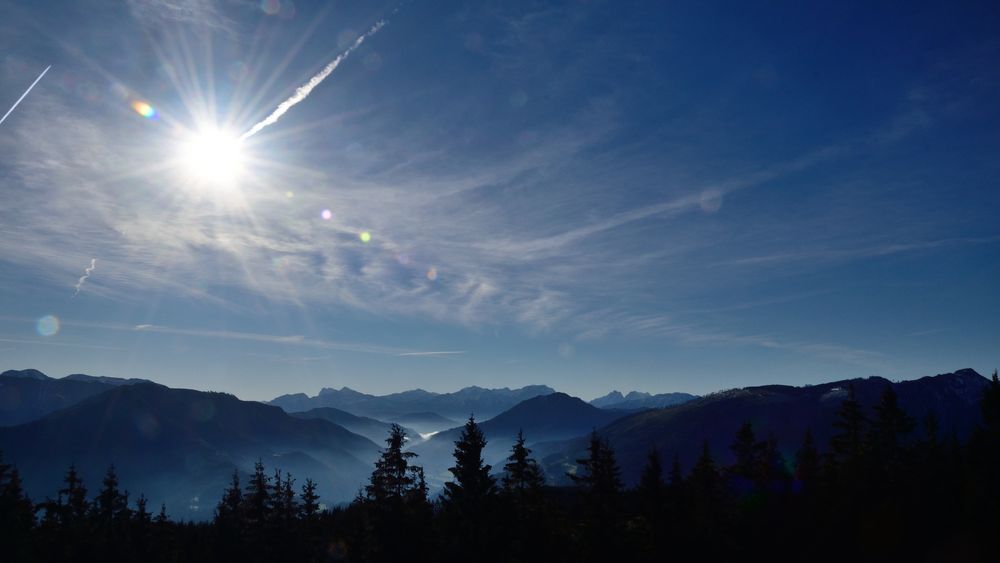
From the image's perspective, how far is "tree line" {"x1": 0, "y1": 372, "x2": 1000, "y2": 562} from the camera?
1555 inches

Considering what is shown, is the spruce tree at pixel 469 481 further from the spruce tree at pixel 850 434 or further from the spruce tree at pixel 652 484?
the spruce tree at pixel 850 434

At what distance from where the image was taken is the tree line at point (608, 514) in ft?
130

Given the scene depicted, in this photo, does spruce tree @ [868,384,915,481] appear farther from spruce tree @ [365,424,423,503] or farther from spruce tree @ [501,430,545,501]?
spruce tree @ [365,424,423,503]

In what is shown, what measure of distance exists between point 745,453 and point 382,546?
49.5 metres

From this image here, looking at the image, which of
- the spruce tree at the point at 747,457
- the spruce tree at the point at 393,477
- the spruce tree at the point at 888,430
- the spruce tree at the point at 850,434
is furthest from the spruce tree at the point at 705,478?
the spruce tree at the point at 393,477

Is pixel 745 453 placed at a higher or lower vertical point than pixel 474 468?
lower

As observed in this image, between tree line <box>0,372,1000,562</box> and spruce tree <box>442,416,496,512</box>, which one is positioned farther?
tree line <box>0,372,1000,562</box>

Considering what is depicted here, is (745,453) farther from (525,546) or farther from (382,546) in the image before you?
(382,546)

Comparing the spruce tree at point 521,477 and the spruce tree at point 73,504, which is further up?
the spruce tree at point 521,477

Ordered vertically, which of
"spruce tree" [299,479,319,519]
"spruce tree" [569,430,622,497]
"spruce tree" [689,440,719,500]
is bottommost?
"spruce tree" [299,479,319,519]

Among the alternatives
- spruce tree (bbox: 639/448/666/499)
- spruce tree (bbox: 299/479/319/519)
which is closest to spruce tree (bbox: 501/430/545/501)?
spruce tree (bbox: 639/448/666/499)

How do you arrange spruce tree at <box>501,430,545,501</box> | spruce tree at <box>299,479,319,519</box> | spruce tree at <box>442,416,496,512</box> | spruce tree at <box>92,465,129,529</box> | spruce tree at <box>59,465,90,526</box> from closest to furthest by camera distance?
spruce tree at <box>442,416,496,512</box>
spruce tree at <box>501,430,545,501</box>
spruce tree at <box>59,465,90,526</box>
spruce tree at <box>92,465,129,529</box>
spruce tree at <box>299,479,319,519</box>

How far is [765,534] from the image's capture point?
171 feet

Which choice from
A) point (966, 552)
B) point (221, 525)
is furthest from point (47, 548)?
point (966, 552)
